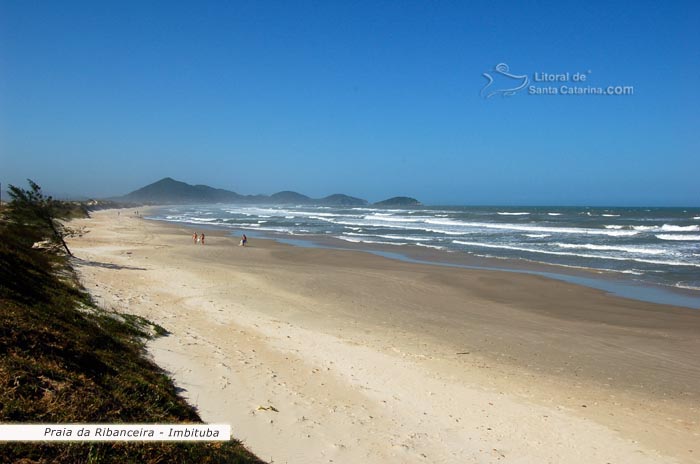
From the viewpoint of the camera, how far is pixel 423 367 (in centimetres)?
845

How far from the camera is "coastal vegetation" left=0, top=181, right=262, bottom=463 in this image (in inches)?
132

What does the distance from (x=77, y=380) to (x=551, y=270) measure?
855 inches

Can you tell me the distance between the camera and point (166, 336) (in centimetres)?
859

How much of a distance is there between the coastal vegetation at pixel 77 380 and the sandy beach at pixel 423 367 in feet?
2.26

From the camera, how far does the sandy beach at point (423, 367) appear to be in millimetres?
5664

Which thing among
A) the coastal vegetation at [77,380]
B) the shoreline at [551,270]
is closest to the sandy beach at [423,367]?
the coastal vegetation at [77,380]

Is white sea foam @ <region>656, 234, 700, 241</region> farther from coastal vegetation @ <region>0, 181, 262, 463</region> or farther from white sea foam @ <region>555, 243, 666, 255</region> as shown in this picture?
coastal vegetation @ <region>0, 181, 262, 463</region>

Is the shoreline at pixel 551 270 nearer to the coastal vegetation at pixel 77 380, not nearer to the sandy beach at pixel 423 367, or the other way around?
the sandy beach at pixel 423 367

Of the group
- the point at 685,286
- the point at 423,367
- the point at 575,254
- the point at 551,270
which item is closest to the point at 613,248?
the point at 575,254

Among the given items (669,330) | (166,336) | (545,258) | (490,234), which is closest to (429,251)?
(545,258)

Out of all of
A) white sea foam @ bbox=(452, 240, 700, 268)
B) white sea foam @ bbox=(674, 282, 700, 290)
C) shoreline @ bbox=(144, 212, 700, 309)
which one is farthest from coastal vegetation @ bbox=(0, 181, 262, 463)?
white sea foam @ bbox=(452, 240, 700, 268)

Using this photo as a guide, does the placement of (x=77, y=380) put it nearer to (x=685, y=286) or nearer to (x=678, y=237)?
(x=685, y=286)

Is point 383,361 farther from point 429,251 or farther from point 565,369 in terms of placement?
point 429,251

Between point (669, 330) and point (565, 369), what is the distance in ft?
17.3
